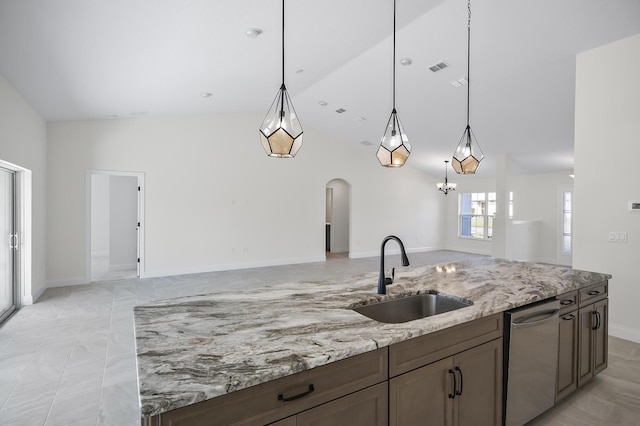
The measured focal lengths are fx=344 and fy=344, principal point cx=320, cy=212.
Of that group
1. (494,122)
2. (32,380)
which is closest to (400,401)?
(32,380)

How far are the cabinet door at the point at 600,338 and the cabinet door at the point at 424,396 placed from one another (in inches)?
67.3

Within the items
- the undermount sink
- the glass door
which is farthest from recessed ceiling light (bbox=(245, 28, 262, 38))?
the glass door

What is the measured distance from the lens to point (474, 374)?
70.1 inches

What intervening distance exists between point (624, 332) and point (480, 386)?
305 cm

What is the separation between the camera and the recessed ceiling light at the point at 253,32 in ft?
11.4

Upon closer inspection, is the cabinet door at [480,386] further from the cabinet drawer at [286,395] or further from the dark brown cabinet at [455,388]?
the cabinet drawer at [286,395]

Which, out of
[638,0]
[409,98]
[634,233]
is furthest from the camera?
[409,98]

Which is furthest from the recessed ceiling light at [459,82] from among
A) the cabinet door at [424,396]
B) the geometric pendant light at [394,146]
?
the cabinet door at [424,396]

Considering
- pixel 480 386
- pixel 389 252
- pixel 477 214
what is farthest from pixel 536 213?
pixel 480 386

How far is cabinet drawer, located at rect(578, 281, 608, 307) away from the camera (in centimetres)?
246

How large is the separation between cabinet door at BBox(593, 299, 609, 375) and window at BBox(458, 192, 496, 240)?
26.2 ft

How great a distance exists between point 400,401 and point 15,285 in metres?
5.65

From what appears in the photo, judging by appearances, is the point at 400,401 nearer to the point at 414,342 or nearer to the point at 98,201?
the point at 414,342

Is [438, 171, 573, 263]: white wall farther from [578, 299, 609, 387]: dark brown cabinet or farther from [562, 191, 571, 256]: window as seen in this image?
[578, 299, 609, 387]: dark brown cabinet
